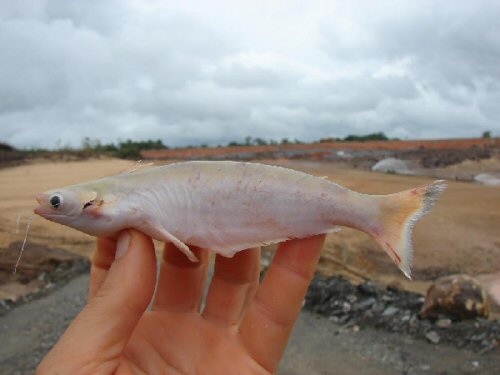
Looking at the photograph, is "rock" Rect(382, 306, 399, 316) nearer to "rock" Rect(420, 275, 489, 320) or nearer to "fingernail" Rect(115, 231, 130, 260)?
"rock" Rect(420, 275, 489, 320)

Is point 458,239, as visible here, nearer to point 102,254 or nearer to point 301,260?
point 301,260

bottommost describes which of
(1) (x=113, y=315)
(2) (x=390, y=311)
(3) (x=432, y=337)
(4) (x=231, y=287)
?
(3) (x=432, y=337)

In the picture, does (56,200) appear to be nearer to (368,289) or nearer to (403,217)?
(403,217)

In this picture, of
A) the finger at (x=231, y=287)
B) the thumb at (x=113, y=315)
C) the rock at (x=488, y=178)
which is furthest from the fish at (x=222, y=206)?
the rock at (x=488, y=178)

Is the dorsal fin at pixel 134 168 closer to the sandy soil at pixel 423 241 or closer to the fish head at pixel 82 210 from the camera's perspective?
the fish head at pixel 82 210


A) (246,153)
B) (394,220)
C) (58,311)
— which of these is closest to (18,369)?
(58,311)

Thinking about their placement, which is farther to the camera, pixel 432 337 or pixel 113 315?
pixel 432 337

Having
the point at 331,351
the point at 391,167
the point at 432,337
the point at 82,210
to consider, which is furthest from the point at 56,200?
the point at 391,167

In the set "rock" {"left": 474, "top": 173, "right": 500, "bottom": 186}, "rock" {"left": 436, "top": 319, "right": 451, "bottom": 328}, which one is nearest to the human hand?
"rock" {"left": 436, "top": 319, "right": 451, "bottom": 328}
